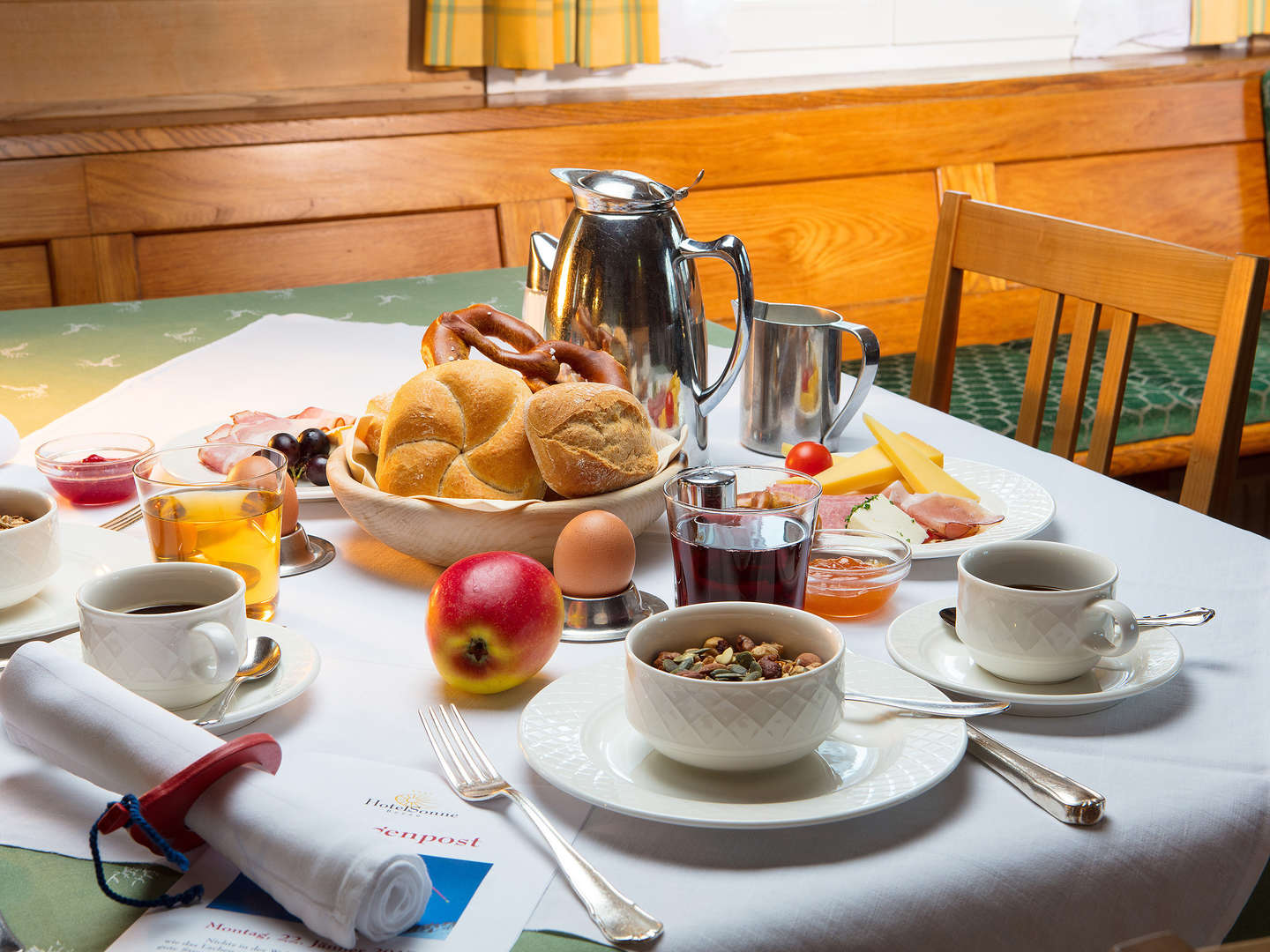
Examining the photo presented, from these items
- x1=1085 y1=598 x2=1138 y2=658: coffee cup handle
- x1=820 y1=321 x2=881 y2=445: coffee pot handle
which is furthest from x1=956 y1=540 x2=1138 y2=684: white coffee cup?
x1=820 y1=321 x2=881 y2=445: coffee pot handle

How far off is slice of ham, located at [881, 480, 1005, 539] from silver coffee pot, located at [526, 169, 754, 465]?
0.65ft

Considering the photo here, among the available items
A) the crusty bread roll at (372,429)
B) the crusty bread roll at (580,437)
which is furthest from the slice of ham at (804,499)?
the crusty bread roll at (372,429)

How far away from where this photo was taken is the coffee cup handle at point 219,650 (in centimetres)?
67

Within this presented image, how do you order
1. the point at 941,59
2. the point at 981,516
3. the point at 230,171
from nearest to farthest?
1. the point at 981,516
2. the point at 230,171
3. the point at 941,59

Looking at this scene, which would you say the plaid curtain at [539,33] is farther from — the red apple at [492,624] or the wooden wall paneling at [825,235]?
the red apple at [492,624]

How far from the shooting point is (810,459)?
1088 millimetres

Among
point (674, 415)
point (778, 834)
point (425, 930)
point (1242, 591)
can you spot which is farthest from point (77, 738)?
point (1242, 591)

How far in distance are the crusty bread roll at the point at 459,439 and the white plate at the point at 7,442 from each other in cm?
47

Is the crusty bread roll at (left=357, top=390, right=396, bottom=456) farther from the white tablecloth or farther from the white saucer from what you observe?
the white saucer

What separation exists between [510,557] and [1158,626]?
0.41m

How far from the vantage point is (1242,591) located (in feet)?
2.85

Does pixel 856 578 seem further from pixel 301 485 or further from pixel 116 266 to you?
pixel 116 266

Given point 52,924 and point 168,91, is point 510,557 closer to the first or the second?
point 52,924

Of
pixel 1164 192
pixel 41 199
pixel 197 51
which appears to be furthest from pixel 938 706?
pixel 1164 192
